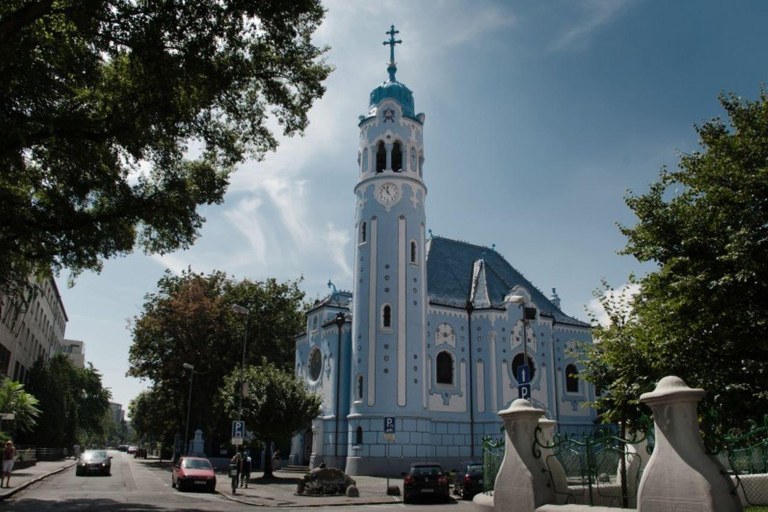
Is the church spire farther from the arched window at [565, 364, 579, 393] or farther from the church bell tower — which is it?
the arched window at [565, 364, 579, 393]

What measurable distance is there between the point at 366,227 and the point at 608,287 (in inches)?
789

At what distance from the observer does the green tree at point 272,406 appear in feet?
107

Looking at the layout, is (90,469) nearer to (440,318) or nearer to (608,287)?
(440,318)

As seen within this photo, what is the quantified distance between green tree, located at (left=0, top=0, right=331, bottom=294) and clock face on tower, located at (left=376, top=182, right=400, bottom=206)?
20428 millimetres

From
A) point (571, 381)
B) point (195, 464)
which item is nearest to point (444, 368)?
point (571, 381)

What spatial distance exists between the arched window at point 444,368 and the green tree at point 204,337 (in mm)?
15150

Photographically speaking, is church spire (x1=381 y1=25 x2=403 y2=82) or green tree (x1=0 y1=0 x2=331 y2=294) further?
church spire (x1=381 y1=25 x2=403 y2=82)

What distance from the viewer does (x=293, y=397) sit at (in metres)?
33.5

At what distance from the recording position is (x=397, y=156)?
41188 mm

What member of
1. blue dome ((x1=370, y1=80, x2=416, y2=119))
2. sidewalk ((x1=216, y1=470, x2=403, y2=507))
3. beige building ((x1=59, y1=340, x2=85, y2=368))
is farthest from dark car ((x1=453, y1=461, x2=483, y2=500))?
beige building ((x1=59, y1=340, x2=85, y2=368))

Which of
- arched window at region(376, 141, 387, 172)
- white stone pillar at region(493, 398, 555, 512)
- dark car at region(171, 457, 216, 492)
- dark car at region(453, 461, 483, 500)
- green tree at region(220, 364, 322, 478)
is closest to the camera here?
white stone pillar at region(493, 398, 555, 512)

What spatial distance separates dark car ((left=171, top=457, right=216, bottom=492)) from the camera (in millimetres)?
24422

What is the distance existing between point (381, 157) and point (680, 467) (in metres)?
35.2

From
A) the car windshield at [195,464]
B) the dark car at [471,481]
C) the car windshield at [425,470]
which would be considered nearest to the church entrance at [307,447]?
the car windshield at [195,464]
